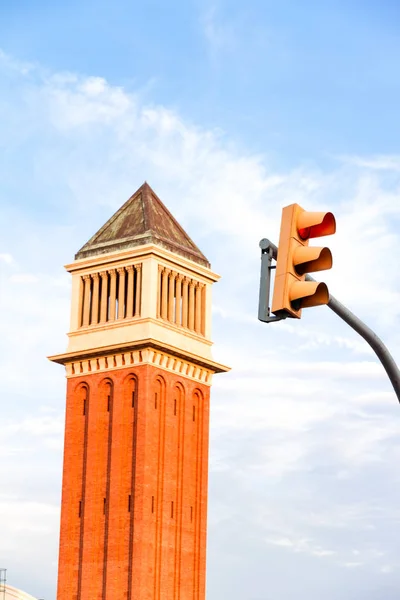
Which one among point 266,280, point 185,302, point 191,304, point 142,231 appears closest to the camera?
point 266,280

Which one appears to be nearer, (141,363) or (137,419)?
(137,419)

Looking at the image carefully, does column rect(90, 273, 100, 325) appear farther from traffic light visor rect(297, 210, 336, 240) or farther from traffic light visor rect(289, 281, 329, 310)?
traffic light visor rect(289, 281, 329, 310)

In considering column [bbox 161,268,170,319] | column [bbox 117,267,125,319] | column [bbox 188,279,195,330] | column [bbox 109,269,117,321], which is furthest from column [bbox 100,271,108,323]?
column [bbox 188,279,195,330]

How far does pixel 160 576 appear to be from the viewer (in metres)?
51.1

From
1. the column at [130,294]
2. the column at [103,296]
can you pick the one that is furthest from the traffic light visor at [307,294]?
the column at [103,296]

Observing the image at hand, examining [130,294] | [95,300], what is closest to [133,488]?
[130,294]

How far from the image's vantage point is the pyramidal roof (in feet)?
181


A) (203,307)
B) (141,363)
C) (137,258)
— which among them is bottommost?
(141,363)

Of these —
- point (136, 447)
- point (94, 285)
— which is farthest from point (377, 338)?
point (94, 285)

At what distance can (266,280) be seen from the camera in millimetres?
11672

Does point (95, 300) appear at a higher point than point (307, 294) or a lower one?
higher

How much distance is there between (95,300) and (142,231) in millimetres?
3565

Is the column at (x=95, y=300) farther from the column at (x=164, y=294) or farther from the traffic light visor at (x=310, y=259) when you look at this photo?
the traffic light visor at (x=310, y=259)

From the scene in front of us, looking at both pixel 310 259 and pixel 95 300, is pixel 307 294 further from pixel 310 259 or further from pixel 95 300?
pixel 95 300
